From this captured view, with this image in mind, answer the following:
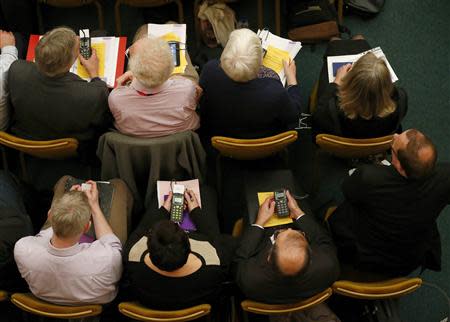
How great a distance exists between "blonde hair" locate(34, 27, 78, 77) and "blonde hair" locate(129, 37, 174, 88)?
1.21ft

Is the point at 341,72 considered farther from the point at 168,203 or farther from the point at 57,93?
the point at 57,93

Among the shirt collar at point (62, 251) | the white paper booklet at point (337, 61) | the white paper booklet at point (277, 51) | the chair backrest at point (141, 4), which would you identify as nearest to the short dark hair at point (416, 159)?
the white paper booklet at point (337, 61)

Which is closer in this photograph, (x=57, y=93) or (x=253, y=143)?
(x=253, y=143)

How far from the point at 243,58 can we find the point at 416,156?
1.10m

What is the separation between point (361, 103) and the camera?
3.09m

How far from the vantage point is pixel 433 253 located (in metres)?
2.99

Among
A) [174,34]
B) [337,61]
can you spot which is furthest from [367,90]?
[174,34]

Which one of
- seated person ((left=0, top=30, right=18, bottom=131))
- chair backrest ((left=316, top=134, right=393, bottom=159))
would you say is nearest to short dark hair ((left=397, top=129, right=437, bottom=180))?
chair backrest ((left=316, top=134, right=393, bottom=159))

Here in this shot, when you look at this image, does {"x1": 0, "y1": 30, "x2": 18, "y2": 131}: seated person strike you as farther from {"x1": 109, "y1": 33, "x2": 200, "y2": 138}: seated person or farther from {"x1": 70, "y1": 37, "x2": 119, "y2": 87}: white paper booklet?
{"x1": 109, "y1": 33, "x2": 200, "y2": 138}: seated person

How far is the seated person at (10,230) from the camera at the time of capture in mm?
2807

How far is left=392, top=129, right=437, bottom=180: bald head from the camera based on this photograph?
2.63 meters

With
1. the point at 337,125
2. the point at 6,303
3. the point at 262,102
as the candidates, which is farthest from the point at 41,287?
the point at 337,125

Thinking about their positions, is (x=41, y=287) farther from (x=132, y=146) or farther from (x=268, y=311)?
(x=268, y=311)

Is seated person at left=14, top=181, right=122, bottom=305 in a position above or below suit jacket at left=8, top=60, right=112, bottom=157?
below
